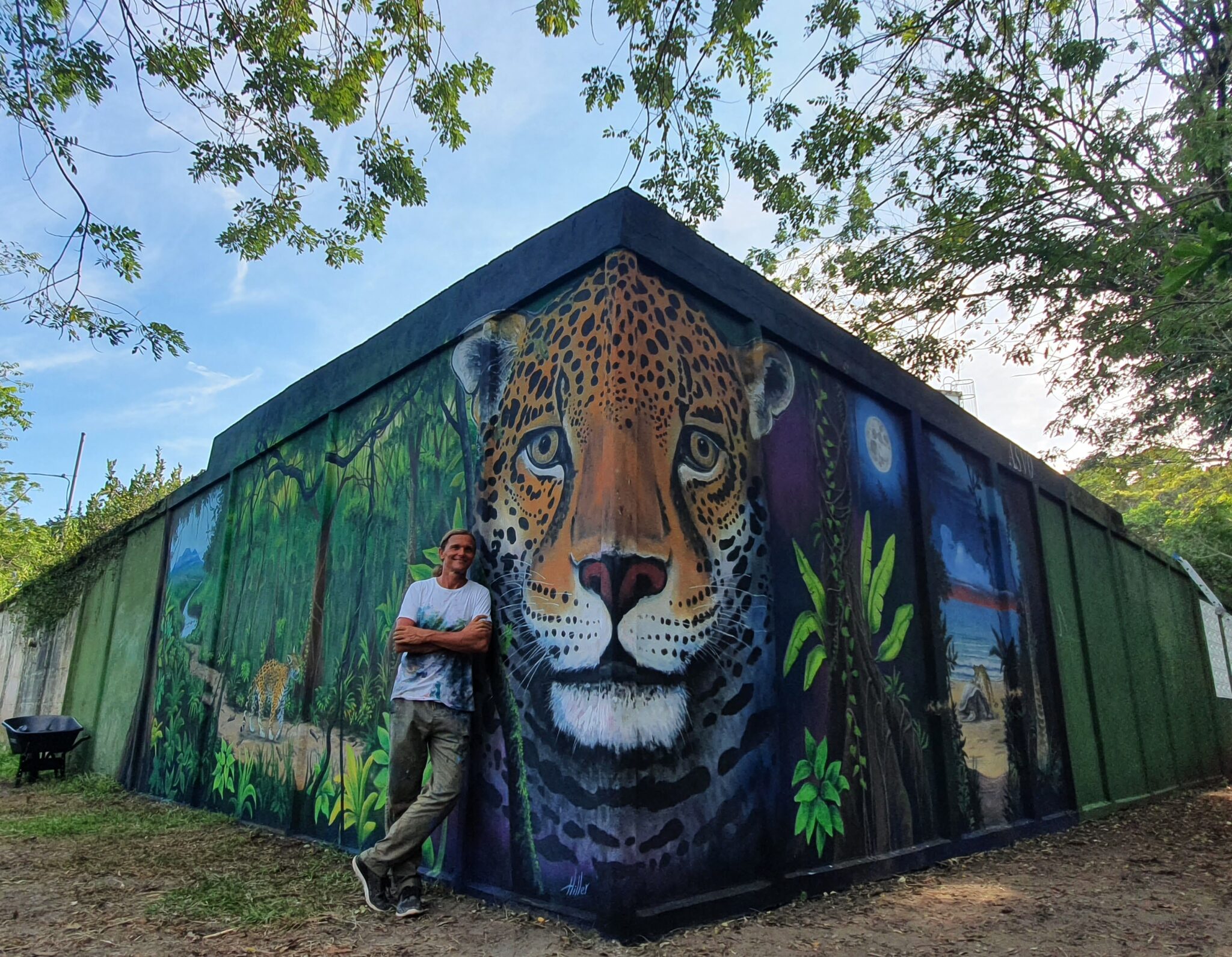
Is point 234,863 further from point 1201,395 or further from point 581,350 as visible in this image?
point 1201,395

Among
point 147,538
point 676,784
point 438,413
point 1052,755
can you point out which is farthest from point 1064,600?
point 147,538

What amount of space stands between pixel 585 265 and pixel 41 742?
8891 millimetres

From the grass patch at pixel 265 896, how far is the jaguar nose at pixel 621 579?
1961 millimetres

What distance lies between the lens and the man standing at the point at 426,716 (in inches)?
144

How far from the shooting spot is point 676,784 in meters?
3.53

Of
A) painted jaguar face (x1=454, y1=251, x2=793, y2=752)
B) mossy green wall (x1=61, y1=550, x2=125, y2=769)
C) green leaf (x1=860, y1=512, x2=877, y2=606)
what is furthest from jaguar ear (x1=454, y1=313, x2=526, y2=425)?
mossy green wall (x1=61, y1=550, x2=125, y2=769)

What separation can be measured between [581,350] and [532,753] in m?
1.93

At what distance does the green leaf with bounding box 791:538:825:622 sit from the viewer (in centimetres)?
451

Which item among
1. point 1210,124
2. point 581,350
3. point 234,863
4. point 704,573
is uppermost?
point 1210,124

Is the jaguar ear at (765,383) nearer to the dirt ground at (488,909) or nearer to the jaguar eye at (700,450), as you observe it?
the jaguar eye at (700,450)

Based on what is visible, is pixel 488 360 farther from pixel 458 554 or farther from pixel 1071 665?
pixel 1071 665

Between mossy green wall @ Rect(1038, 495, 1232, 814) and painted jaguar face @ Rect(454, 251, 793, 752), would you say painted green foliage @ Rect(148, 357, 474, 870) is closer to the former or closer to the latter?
painted jaguar face @ Rect(454, 251, 793, 752)

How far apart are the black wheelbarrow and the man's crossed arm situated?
7.54 metres
